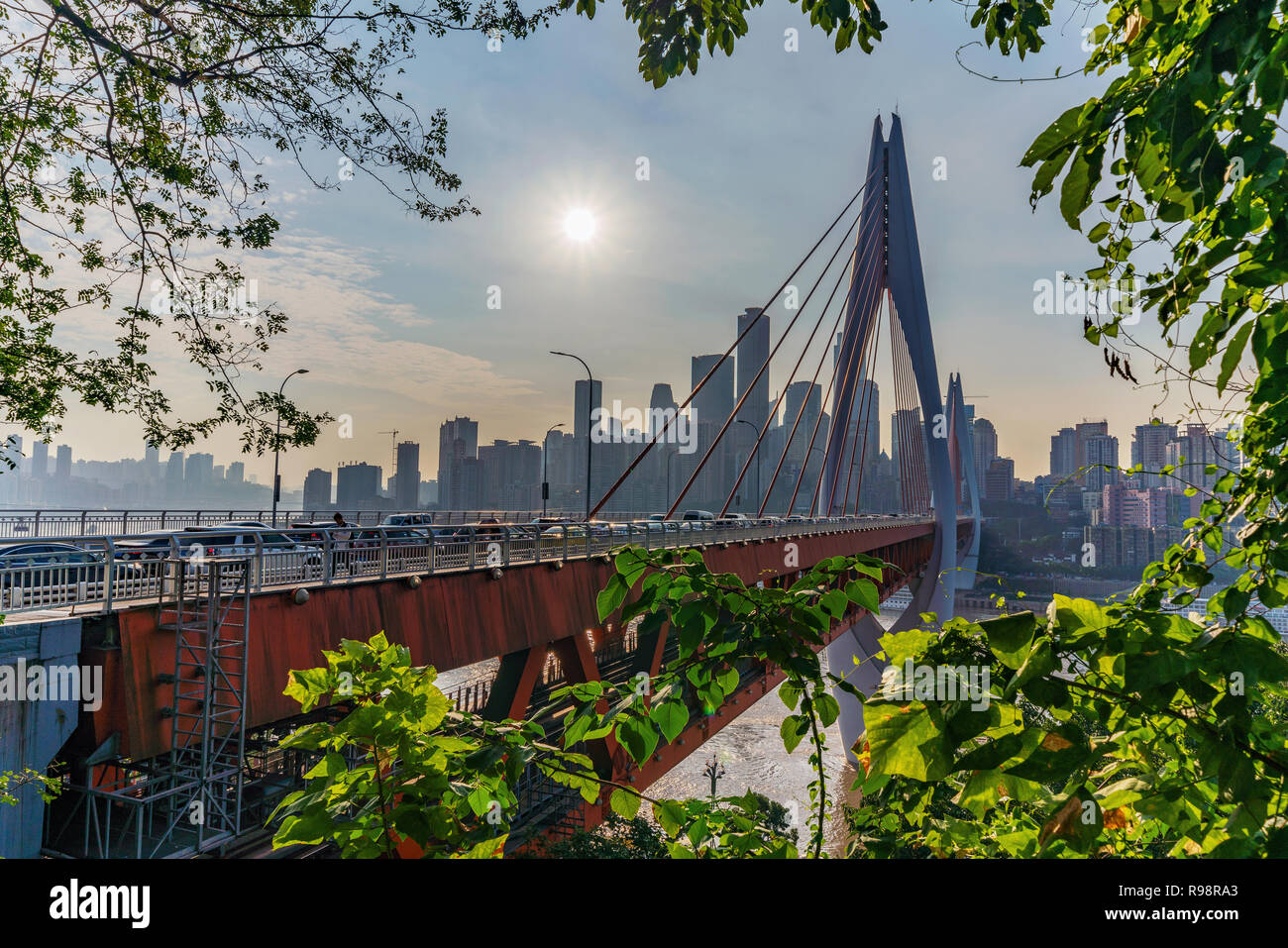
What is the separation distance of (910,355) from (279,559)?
4313 cm

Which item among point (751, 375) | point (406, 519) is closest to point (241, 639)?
point (406, 519)

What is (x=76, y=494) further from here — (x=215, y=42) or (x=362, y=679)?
(x=362, y=679)

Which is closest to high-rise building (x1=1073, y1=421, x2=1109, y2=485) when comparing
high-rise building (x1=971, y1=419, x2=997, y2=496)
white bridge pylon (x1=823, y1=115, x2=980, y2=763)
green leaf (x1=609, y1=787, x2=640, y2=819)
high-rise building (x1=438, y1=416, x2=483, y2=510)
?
white bridge pylon (x1=823, y1=115, x2=980, y2=763)

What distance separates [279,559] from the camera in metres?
10.1

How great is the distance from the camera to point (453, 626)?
11039 mm

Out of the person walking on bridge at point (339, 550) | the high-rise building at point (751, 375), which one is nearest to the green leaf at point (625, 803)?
the person walking on bridge at point (339, 550)

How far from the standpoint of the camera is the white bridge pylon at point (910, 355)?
3931 centimetres

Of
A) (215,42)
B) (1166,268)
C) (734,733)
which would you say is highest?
(215,42)

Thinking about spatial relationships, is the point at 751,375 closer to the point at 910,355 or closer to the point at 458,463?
the point at 910,355

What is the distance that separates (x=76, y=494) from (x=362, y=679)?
76.5 metres

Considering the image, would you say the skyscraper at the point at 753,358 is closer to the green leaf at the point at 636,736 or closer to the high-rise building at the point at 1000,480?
the high-rise building at the point at 1000,480

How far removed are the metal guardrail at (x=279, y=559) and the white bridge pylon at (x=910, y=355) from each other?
1013 inches

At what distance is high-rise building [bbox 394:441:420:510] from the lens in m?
71.6

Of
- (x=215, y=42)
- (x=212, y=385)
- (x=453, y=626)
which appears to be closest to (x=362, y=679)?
(x=212, y=385)
